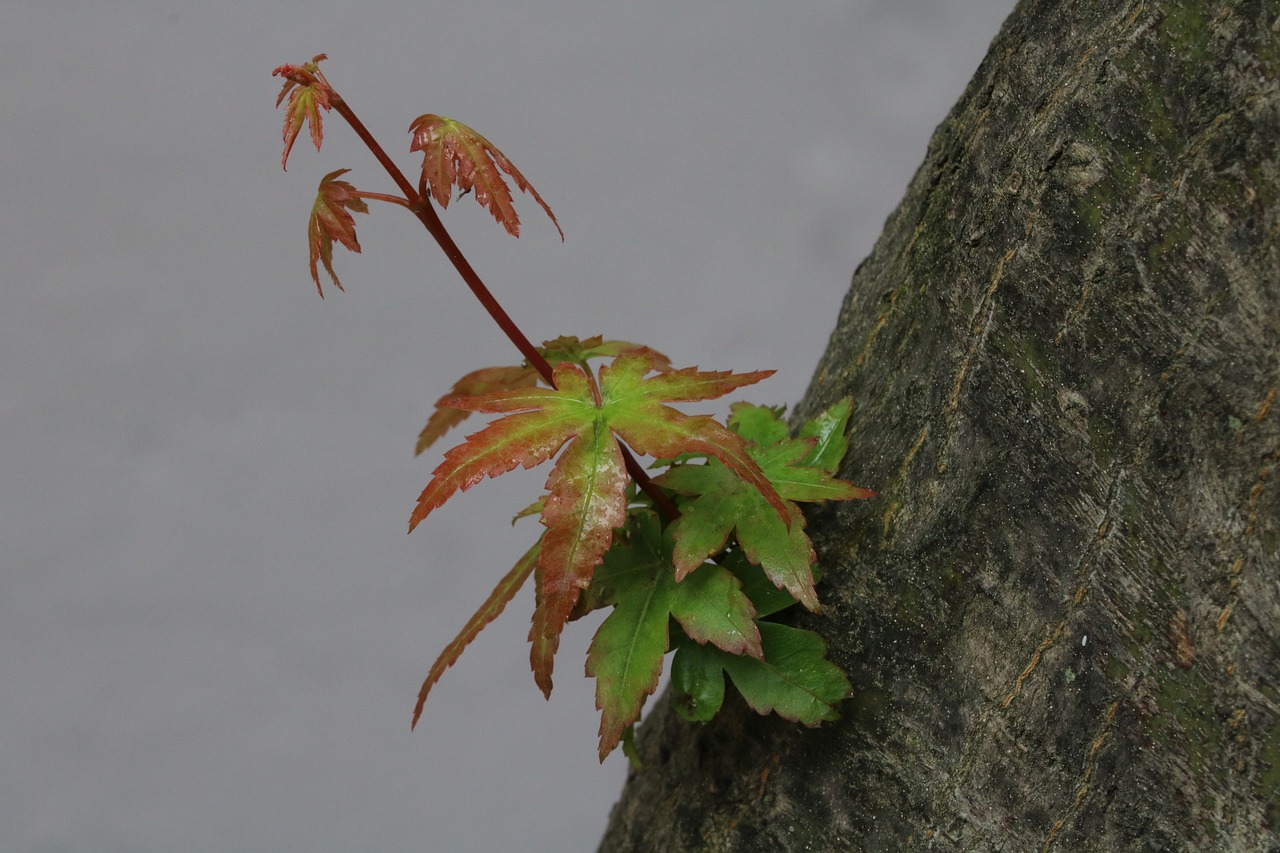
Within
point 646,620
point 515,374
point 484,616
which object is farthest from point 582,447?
point 515,374

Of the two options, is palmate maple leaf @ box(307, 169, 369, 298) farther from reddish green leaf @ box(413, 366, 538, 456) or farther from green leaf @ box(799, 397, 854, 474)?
green leaf @ box(799, 397, 854, 474)

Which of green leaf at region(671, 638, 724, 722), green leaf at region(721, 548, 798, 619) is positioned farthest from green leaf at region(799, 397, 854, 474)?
green leaf at region(671, 638, 724, 722)

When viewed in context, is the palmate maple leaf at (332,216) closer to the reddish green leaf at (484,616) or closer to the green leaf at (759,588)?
the reddish green leaf at (484,616)

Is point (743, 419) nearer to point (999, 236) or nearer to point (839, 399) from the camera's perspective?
point (839, 399)

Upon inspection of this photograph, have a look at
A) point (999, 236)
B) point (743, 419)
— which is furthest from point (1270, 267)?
point (743, 419)

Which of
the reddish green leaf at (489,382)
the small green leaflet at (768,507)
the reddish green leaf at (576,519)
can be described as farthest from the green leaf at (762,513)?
the reddish green leaf at (489,382)

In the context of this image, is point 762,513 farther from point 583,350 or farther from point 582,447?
point 583,350

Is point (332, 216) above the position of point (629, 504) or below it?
above
